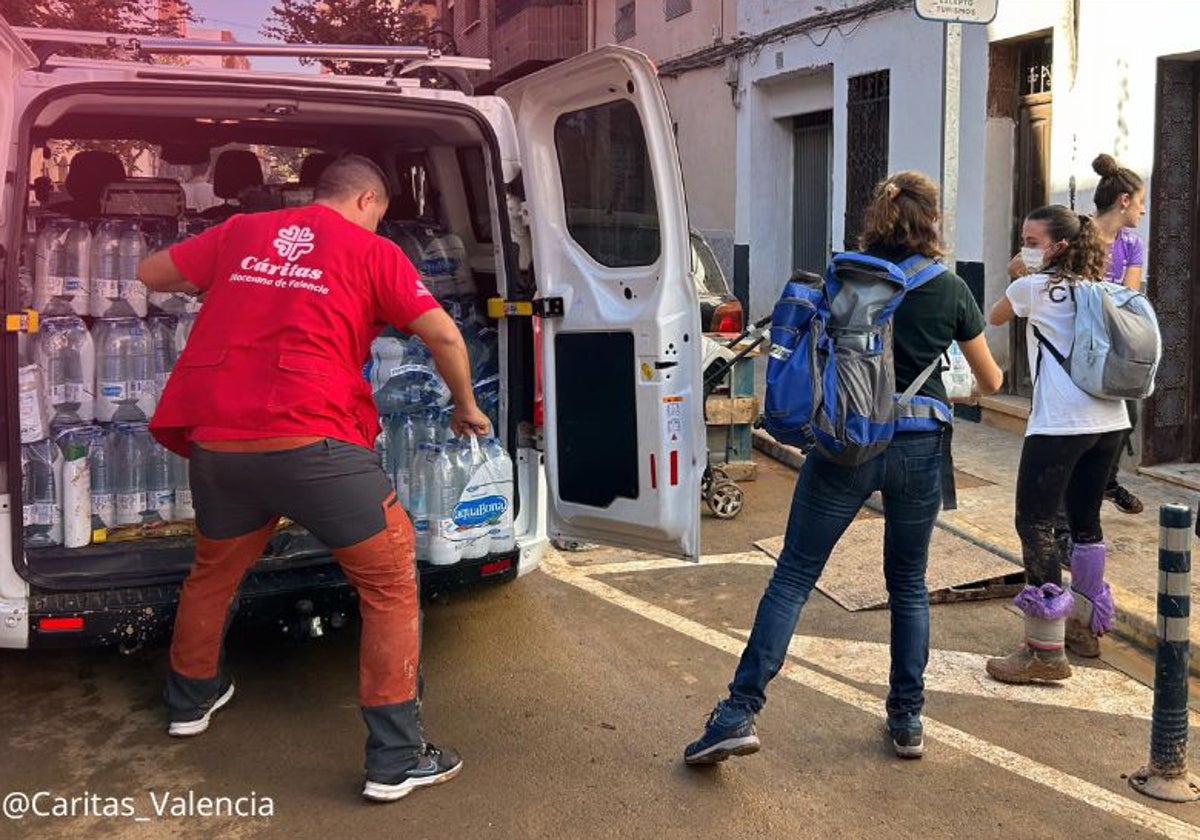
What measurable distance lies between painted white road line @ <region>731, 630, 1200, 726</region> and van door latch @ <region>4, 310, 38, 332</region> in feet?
9.91

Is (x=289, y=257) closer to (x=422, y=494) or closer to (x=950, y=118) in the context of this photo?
(x=422, y=494)

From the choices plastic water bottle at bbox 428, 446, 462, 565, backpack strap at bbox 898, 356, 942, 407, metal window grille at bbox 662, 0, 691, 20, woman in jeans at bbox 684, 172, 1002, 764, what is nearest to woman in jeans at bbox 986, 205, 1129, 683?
woman in jeans at bbox 684, 172, 1002, 764

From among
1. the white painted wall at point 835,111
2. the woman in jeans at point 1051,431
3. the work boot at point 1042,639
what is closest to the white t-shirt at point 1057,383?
the woman in jeans at point 1051,431

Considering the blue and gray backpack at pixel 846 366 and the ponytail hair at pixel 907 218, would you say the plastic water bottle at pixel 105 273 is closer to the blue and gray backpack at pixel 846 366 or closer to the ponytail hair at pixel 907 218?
the blue and gray backpack at pixel 846 366

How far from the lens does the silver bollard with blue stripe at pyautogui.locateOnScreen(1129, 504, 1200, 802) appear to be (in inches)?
136

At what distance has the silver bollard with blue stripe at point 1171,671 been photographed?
11.3ft

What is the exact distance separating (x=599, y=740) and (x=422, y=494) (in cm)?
115

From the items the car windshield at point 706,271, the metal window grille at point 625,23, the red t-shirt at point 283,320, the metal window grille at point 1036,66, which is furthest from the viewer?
the metal window grille at point 625,23

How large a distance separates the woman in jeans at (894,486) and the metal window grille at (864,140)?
7442mm

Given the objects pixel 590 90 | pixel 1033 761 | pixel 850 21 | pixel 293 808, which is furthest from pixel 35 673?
pixel 850 21

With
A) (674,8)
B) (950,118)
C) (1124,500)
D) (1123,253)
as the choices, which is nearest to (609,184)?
(950,118)

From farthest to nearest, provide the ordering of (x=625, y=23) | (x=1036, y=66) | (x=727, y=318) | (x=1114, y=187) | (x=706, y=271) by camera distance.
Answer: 1. (x=625, y=23)
2. (x=1036, y=66)
3. (x=706, y=271)
4. (x=727, y=318)
5. (x=1114, y=187)

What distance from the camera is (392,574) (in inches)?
138

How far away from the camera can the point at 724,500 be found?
6844mm
